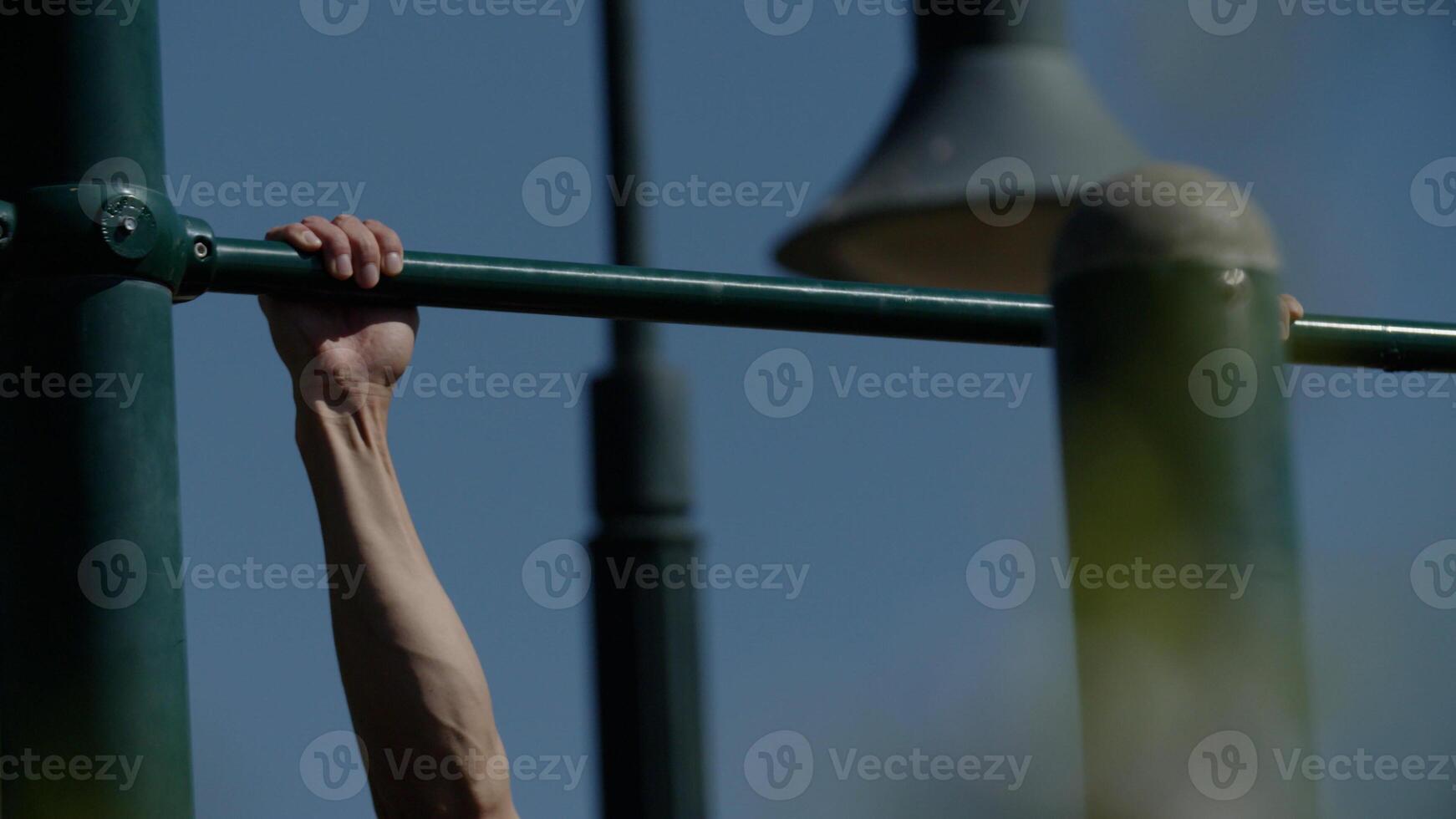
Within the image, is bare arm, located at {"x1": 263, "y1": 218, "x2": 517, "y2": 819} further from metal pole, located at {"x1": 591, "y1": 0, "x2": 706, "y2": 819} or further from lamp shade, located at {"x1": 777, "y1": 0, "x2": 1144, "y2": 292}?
metal pole, located at {"x1": 591, "y1": 0, "x2": 706, "y2": 819}

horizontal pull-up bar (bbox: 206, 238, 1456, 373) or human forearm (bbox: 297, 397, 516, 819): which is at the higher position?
horizontal pull-up bar (bbox: 206, 238, 1456, 373)

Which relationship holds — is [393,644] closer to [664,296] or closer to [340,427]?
[340,427]

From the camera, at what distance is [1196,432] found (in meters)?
1.07

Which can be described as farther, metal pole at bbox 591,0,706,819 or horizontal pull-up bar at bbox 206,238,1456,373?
metal pole at bbox 591,0,706,819

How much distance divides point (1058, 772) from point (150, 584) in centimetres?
79

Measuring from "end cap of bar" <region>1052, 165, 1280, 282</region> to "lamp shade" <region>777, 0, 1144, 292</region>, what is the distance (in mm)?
1310

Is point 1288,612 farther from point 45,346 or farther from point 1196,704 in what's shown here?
point 45,346

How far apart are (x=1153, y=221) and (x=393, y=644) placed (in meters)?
1.08

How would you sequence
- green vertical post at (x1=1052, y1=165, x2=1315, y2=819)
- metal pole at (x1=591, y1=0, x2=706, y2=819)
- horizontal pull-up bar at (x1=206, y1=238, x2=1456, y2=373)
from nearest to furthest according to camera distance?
green vertical post at (x1=1052, y1=165, x2=1315, y2=819), horizontal pull-up bar at (x1=206, y1=238, x2=1456, y2=373), metal pole at (x1=591, y1=0, x2=706, y2=819)

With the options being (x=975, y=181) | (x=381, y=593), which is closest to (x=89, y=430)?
(x=381, y=593)

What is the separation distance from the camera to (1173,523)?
1044 millimetres

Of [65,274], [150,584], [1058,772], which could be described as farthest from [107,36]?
[1058,772]

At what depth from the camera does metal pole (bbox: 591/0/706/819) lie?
301 cm

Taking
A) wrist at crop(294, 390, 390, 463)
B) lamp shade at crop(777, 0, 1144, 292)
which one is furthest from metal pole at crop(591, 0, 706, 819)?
wrist at crop(294, 390, 390, 463)
